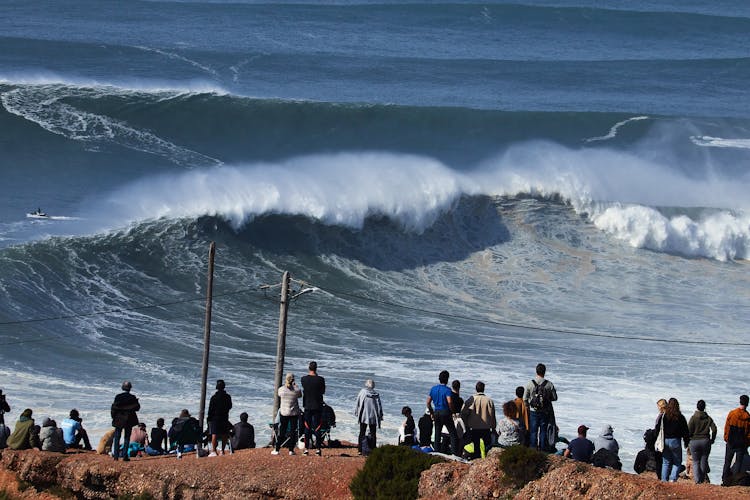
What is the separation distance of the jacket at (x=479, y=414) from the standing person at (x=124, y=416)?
338 centimetres

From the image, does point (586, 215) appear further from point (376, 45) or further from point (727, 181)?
point (376, 45)

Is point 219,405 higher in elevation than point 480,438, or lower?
higher

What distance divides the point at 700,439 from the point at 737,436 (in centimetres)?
36

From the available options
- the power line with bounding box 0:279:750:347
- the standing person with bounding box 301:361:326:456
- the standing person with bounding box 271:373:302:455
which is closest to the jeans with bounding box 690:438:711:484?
the standing person with bounding box 301:361:326:456

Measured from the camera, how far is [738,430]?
43.1 feet

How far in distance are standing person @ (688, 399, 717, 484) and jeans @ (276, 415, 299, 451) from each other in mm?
3915

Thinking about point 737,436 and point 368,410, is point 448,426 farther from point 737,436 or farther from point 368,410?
point 737,436

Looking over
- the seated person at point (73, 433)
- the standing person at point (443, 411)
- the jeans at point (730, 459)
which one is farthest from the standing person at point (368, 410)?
the jeans at point (730, 459)

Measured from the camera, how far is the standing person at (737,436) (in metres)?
13.1

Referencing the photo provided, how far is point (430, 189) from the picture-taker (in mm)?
34625

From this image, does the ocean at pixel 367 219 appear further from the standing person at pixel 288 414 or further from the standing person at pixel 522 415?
the standing person at pixel 522 415

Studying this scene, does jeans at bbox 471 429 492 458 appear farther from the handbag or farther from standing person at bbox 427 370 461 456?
the handbag

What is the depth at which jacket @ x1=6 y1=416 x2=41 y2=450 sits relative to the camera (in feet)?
48.6

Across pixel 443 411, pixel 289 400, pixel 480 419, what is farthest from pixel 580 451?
pixel 289 400
